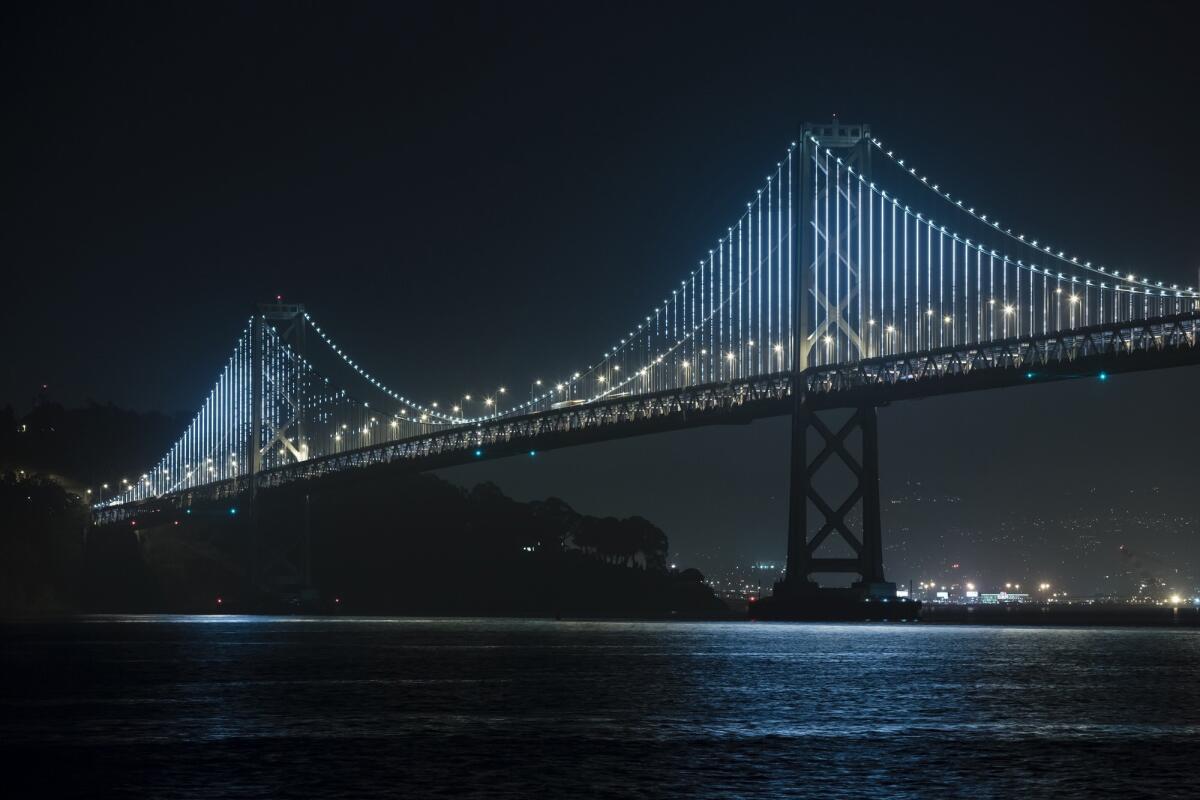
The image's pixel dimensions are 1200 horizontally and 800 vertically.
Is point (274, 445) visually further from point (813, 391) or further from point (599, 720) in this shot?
point (599, 720)

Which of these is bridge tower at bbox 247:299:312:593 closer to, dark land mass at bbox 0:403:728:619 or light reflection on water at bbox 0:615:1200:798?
dark land mass at bbox 0:403:728:619

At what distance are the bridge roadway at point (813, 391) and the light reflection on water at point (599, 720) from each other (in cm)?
822

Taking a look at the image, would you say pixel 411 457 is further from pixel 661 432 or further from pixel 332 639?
pixel 332 639

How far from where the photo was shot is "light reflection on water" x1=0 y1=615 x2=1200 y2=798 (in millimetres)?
19906

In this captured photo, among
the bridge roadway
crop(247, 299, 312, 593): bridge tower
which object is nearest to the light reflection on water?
the bridge roadway

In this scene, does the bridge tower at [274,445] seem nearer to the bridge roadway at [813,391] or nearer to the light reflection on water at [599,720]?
the bridge roadway at [813,391]

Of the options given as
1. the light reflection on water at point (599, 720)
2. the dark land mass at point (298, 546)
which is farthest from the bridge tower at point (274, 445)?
the light reflection on water at point (599, 720)

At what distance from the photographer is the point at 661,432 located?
68062 mm

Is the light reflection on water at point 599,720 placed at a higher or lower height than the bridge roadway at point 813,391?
lower

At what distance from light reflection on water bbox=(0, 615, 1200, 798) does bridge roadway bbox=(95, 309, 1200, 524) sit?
27.0 ft

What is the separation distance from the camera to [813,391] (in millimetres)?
59812

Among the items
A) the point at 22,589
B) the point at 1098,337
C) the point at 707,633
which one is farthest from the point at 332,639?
the point at 22,589

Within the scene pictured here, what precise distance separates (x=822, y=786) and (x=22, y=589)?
79.5 meters

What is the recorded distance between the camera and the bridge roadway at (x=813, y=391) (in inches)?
2037
